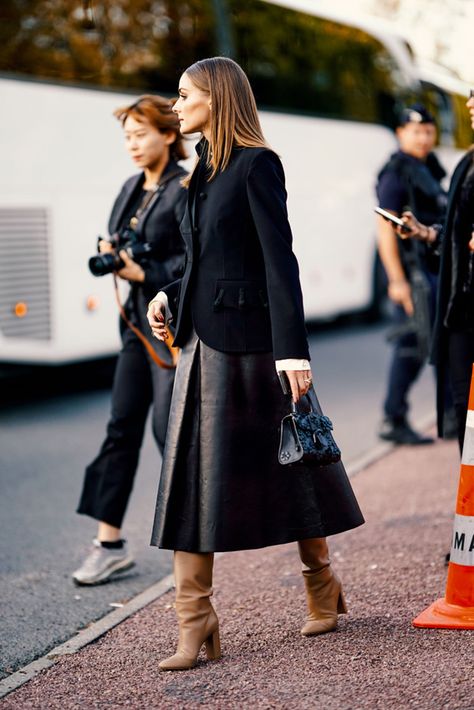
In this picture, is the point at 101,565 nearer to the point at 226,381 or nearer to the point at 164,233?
the point at 164,233

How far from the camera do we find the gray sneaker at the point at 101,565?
5.48 meters

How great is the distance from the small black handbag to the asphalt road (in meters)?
1.25

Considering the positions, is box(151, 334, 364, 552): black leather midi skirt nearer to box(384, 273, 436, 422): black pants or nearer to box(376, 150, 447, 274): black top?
box(376, 150, 447, 274): black top

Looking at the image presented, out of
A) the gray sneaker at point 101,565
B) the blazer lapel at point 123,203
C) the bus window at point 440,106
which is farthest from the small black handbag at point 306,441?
the bus window at point 440,106

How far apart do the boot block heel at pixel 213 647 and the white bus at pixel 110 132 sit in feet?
19.6

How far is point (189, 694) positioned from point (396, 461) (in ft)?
13.8

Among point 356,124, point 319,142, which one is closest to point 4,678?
point 319,142

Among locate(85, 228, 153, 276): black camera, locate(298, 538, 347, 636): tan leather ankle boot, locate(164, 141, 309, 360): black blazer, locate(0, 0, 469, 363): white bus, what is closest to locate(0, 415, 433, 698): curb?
locate(298, 538, 347, 636): tan leather ankle boot

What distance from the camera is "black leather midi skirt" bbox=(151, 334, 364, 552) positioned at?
4152 mm

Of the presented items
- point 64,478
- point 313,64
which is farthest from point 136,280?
point 313,64

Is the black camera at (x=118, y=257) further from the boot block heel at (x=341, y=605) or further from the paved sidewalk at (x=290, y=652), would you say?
the boot block heel at (x=341, y=605)

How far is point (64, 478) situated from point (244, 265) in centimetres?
398

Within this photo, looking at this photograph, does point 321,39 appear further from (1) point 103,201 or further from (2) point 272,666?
(2) point 272,666

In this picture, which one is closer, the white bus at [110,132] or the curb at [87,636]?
the curb at [87,636]
